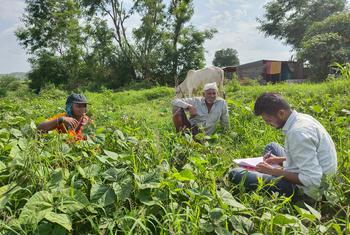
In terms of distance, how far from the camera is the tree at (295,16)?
2133 centimetres

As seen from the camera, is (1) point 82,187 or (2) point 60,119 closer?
(1) point 82,187

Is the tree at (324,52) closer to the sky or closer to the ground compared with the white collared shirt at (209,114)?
closer to the sky

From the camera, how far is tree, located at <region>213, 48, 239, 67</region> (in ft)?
136

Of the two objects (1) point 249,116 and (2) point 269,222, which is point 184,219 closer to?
(2) point 269,222

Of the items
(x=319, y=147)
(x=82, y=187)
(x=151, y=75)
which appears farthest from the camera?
(x=151, y=75)

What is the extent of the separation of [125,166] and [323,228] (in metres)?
1.14

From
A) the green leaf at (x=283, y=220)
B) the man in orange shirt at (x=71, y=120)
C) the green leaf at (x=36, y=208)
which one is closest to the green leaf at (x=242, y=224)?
the green leaf at (x=283, y=220)

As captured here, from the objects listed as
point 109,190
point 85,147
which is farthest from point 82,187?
point 85,147

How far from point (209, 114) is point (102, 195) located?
115 inches

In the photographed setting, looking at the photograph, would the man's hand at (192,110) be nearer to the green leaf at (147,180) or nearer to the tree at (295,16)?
the green leaf at (147,180)

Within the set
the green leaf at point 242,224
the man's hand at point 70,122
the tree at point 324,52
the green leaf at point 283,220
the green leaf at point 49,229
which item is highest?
the tree at point 324,52

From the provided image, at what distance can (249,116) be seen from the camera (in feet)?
16.9

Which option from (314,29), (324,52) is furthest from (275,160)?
(314,29)

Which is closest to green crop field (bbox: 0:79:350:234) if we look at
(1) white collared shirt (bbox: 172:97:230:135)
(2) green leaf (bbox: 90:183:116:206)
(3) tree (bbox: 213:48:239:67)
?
(2) green leaf (bbox: 90:183:116:206)
